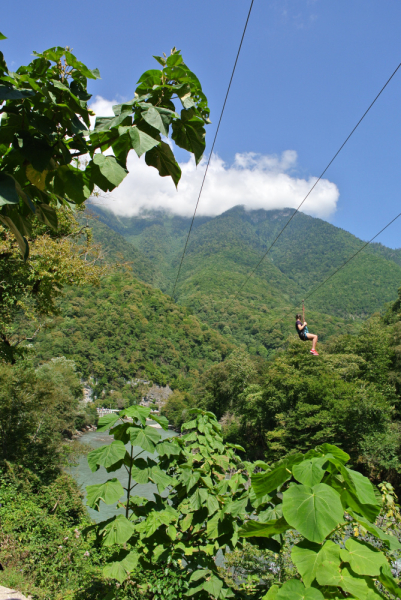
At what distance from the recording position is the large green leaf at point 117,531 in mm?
1722

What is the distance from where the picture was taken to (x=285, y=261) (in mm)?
169875

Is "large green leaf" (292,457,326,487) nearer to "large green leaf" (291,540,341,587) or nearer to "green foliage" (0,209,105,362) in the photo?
"large green leaf" (291,540,341,587)

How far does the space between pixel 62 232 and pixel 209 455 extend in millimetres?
7434

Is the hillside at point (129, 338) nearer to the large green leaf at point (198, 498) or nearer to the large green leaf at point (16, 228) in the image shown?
the large green leaf at point (198, 498)

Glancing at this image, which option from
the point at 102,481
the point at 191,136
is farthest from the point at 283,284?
the point at 191,136

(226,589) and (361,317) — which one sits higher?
(361,317)

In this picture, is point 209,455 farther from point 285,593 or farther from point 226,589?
point 285,593

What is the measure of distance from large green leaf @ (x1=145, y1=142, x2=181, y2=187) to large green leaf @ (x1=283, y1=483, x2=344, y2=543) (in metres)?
1.13

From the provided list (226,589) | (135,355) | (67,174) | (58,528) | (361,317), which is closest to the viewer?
(67,174)

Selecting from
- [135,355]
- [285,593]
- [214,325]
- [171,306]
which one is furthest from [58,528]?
[214,325]

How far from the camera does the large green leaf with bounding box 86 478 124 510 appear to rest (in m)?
1.72

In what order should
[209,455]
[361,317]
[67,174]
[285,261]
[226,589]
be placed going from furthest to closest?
[285,261] → [361,317] → [209,455] → [226,589] → [67,174]

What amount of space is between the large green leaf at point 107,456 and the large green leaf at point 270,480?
2.58 feet

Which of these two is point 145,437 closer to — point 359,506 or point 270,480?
point 270,480
